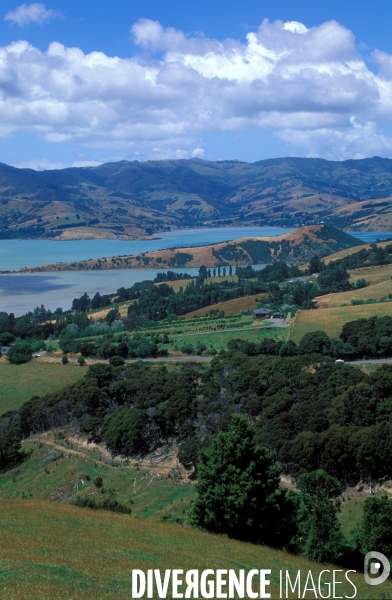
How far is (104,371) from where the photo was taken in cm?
4419

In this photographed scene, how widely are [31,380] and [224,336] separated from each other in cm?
1932

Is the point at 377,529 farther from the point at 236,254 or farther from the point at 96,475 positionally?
the point at 236,254

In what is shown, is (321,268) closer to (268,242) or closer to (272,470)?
(268,242)

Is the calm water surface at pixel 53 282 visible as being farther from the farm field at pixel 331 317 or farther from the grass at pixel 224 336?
the farm field at pixel 331 317

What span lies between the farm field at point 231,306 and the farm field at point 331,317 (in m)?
14.9

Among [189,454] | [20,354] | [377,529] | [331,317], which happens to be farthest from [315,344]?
[377,529]

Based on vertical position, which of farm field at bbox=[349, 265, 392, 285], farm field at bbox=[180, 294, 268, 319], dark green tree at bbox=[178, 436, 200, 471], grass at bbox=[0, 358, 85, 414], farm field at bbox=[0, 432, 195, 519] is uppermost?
farm field at bbox=[349, 265, 392, 285]

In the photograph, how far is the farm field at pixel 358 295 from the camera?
72.6 meters

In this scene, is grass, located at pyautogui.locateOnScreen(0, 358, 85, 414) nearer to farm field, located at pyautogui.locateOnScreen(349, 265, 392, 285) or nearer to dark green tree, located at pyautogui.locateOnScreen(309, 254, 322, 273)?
farm field, located at pyautogui.locateOnScreen(349, 265, 392, 285)

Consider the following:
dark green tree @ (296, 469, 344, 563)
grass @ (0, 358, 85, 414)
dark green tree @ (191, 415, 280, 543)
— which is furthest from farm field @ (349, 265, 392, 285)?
dark green tree @ (191, 415, 280, 543)

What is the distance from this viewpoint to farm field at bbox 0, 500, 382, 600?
9.49 m

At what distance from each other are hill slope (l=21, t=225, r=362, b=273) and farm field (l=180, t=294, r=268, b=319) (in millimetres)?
66633

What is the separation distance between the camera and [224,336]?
60.2 meters

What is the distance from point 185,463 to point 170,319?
48539 millimetres
